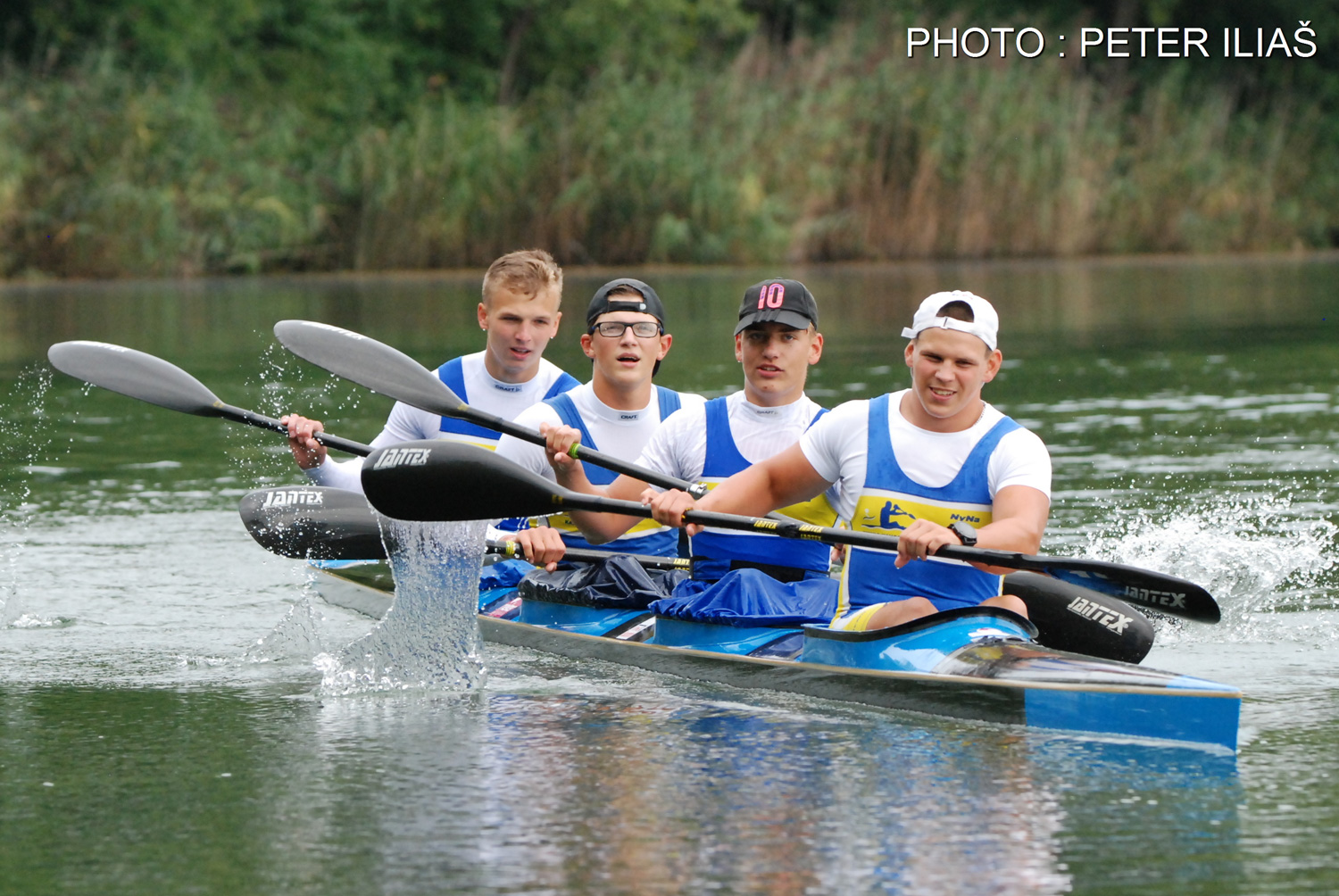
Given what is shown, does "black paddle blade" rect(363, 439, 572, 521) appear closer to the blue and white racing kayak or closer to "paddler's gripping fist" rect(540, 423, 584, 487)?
"paddler's gripping fist" rect(540, 423, 584, 487)

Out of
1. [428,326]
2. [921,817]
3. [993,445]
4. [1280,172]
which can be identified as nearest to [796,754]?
[921,817]

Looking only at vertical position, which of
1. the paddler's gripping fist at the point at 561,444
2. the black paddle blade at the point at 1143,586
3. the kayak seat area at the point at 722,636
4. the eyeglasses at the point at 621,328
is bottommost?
the kayak seat area at the point at 722,636

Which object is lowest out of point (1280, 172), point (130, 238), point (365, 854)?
point (365, 854)

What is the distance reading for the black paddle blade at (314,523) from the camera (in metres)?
8.12

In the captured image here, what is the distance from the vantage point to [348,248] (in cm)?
2730

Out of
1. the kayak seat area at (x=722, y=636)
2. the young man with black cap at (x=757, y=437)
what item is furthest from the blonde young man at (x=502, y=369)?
the kayak seat area at (x=722, y=636)

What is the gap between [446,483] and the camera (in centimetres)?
671

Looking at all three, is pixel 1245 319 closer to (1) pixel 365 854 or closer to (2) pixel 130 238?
(2) pixel 130 238

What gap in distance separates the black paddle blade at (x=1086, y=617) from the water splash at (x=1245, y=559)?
133 centimetres

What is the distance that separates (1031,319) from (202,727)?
14.7 meters

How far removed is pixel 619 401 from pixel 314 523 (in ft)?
4.84

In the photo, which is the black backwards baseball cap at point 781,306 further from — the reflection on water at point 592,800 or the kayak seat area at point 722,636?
the reflection on water at point 592,800

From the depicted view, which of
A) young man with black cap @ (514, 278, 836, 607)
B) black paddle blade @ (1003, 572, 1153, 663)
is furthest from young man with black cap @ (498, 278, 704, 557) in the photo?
black paddle blade @ (1003, 572, 1153, 663)

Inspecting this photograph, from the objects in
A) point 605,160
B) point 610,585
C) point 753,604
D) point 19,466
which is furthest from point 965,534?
point 605,160
